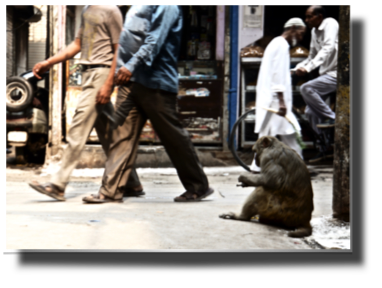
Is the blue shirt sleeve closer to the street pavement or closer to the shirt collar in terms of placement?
Result: the street pavement

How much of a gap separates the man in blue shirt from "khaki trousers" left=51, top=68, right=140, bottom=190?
0.41 ft

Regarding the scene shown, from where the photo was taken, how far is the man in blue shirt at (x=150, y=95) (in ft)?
11.8

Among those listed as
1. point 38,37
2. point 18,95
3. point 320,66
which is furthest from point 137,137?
point 38,37

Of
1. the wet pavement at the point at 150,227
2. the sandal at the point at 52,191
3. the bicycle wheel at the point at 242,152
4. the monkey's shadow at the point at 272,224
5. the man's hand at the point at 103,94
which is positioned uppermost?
the man's hand at the point at 103,94

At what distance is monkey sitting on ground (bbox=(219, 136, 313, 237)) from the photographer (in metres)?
2.81

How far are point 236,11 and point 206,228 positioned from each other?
14.3ft

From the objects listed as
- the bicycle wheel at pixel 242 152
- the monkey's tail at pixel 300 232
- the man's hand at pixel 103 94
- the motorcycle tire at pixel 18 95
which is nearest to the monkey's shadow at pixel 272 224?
the monkey's tail at pixel 300 232

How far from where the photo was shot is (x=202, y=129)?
653 centimetres

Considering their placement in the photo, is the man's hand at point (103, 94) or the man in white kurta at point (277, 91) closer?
the man's hand at point (103, 94)

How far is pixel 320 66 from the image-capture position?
5043 mm

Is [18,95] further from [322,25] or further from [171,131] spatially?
[322,25]

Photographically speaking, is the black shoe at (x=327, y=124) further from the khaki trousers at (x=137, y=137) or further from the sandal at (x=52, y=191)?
the sandal at (x=52, y=191)

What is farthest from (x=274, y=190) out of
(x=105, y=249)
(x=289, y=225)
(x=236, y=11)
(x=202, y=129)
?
(x=236, y=11)

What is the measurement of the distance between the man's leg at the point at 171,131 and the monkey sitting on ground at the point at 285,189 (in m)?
0.93
